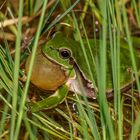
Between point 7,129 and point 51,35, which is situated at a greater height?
point 51,35

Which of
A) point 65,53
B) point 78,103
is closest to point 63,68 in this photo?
point 65,53

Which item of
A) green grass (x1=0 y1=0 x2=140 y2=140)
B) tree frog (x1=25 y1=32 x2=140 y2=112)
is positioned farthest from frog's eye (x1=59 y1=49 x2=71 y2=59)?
green grass (x1=0 y1=0 x2=140 y2=140)

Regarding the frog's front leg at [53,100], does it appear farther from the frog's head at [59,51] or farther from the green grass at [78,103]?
the frog's head at [59,51]

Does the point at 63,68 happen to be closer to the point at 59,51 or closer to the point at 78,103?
the point at 59,51

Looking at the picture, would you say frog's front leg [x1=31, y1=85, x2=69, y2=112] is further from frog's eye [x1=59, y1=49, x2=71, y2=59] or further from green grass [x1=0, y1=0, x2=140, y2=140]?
frog's eye [x1=59, y1=49, x2=71, y2=59]

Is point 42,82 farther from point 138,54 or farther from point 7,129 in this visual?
point 138,54

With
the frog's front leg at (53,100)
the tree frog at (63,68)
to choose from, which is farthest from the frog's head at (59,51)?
the frog's front leg at (53,100)

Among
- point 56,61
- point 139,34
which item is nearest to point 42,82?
point 56,61
